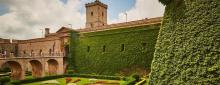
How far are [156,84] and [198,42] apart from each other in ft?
11.4

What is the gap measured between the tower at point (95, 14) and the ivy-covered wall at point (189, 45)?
127ft

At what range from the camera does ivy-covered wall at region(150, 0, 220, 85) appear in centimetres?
1055

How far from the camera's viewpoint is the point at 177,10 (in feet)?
41.5

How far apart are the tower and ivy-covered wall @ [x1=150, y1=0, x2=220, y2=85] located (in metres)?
38.7

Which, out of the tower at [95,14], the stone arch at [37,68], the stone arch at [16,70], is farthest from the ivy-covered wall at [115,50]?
the tower at [95,14]

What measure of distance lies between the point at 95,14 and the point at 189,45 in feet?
136

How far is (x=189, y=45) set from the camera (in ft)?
37.9

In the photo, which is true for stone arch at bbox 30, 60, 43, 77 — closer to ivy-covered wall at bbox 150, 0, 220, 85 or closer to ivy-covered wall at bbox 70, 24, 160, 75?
ivy-covered wall at bbox 70, 24, 160, 75

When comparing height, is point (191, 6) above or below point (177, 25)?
above

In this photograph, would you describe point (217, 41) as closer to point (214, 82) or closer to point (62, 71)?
point (214, 82)

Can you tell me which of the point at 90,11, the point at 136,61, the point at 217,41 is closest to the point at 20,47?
the point at 90,11

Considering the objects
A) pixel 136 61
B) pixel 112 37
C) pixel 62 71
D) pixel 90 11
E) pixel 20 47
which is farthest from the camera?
pixel 90 11

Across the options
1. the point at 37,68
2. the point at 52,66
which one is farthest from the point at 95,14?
the point at 37,68

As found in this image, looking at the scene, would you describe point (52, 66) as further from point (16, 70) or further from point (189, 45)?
point (189, 45)
